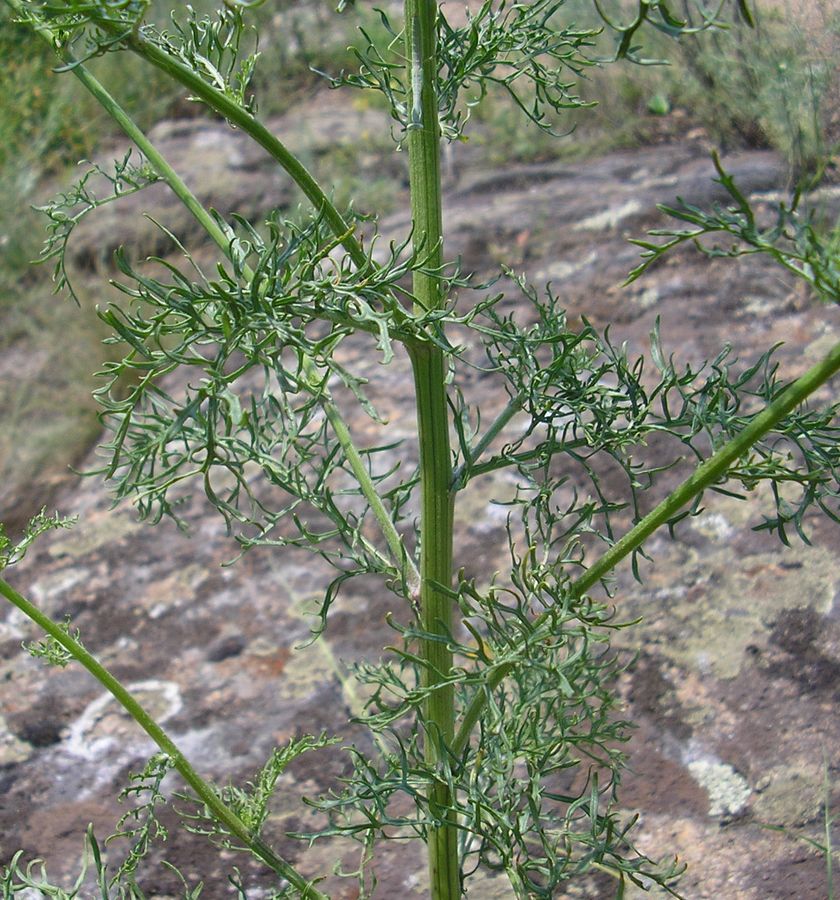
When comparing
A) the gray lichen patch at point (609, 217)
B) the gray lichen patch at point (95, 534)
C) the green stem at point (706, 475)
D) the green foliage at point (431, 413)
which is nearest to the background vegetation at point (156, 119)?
the gray lichen patch at point (609, 217)

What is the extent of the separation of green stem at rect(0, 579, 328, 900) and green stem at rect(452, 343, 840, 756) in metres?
0.21

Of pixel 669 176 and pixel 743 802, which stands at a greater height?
pixel 669 176

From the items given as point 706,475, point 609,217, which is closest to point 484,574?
point 706,475

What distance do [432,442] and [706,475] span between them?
0.24 meters

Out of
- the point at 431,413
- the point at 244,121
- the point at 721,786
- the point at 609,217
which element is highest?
the point at 609,217

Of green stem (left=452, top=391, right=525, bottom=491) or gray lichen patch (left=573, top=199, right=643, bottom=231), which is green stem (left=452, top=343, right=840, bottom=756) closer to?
green stem (left=452, top=391, right=525, bottom=491)

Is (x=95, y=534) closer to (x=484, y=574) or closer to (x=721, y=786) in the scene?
(x=484, y=574)

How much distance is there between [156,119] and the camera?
4766mm

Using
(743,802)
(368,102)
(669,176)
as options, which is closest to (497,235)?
(669,176)

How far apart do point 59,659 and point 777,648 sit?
0.95 m

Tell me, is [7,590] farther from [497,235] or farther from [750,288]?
[497,235]

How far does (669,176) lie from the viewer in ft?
9.07

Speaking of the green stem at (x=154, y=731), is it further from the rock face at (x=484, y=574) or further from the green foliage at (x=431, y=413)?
the rock face at (x=484, y=574)

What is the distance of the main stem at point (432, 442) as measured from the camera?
2.49 feet
